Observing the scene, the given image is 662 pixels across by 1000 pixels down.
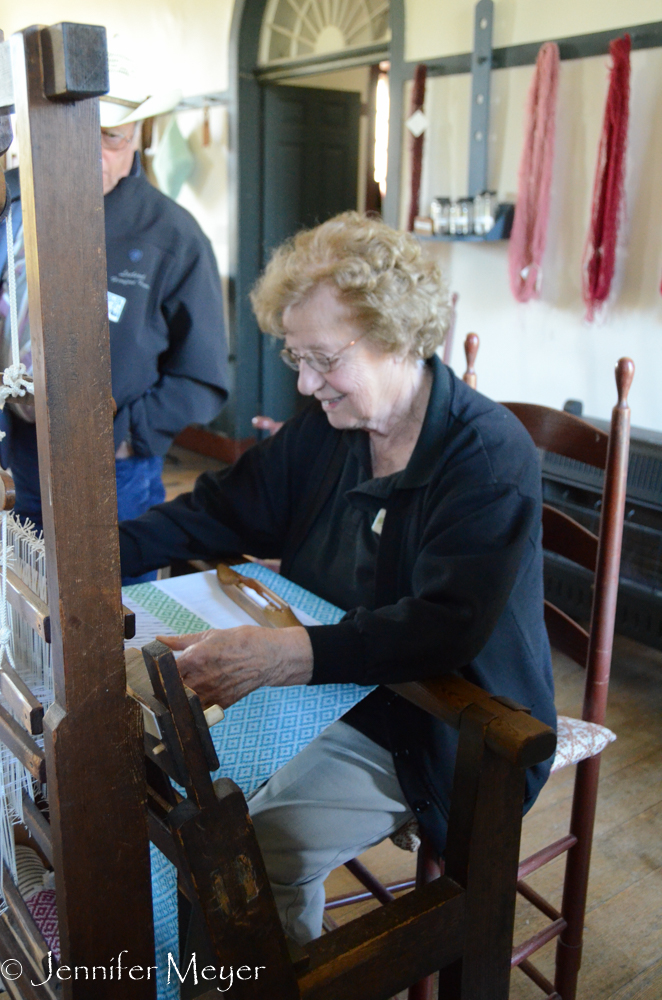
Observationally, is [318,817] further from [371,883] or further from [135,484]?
Result: [135,484]

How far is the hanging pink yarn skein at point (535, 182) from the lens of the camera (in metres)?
3.13

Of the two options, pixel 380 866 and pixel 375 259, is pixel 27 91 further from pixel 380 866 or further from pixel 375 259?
pixel 380 866

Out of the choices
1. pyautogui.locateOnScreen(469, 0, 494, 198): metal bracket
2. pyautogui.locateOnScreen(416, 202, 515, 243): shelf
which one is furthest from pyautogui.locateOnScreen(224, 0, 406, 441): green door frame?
pyautogui.locateOnScreen(416, 202, 515, 243): shelf

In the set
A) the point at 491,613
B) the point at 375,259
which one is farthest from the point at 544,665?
the point at 375,259

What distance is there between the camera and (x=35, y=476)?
1.84 m

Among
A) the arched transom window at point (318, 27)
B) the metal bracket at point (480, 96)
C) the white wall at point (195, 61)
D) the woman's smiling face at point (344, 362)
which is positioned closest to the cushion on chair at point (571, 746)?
the woman's smiling face at point (344, 362)

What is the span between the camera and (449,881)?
919mm

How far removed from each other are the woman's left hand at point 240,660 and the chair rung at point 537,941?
0.63 m

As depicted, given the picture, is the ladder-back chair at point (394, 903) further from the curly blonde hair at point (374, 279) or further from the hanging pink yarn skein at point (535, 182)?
the hanging pink yarn skein at point (535, 182)

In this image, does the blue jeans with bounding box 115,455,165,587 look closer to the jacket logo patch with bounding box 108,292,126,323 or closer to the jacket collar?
the jacket logo patch with bounding box 108,292,126,323

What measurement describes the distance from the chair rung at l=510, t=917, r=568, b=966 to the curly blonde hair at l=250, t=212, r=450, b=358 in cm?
99

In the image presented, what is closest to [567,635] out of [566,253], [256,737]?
[256,737]

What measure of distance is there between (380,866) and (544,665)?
90 cm

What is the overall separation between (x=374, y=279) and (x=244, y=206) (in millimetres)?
3980
